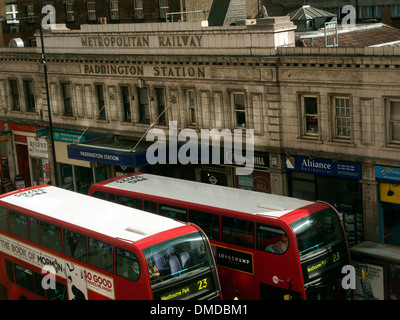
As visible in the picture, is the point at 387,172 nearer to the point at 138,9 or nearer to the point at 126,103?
the point at 126,103

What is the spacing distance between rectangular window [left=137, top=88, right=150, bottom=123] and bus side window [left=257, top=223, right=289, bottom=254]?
15.6 m

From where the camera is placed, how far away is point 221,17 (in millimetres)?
34094

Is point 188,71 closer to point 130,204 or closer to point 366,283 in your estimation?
point 130,204

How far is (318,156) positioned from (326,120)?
4.98ft

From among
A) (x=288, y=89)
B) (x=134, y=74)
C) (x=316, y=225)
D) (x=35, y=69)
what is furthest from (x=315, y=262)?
(x=35, y=69)

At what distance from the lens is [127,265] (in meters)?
18.1

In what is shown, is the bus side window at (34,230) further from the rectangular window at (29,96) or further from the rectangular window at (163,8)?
the rectangular window at (163,8)

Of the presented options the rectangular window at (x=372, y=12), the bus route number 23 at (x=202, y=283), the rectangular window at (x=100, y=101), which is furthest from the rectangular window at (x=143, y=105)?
the rectangular window at (x=372, y=12)

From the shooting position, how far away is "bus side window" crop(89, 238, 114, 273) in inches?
737

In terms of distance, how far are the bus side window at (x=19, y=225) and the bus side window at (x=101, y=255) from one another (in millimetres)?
4009

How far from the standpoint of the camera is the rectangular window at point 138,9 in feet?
156

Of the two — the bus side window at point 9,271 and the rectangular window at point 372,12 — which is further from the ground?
the rectangular window at point 372,12

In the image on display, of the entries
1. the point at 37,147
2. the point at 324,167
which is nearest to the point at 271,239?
the point at 324,167

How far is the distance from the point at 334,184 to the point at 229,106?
6099 millimetres
